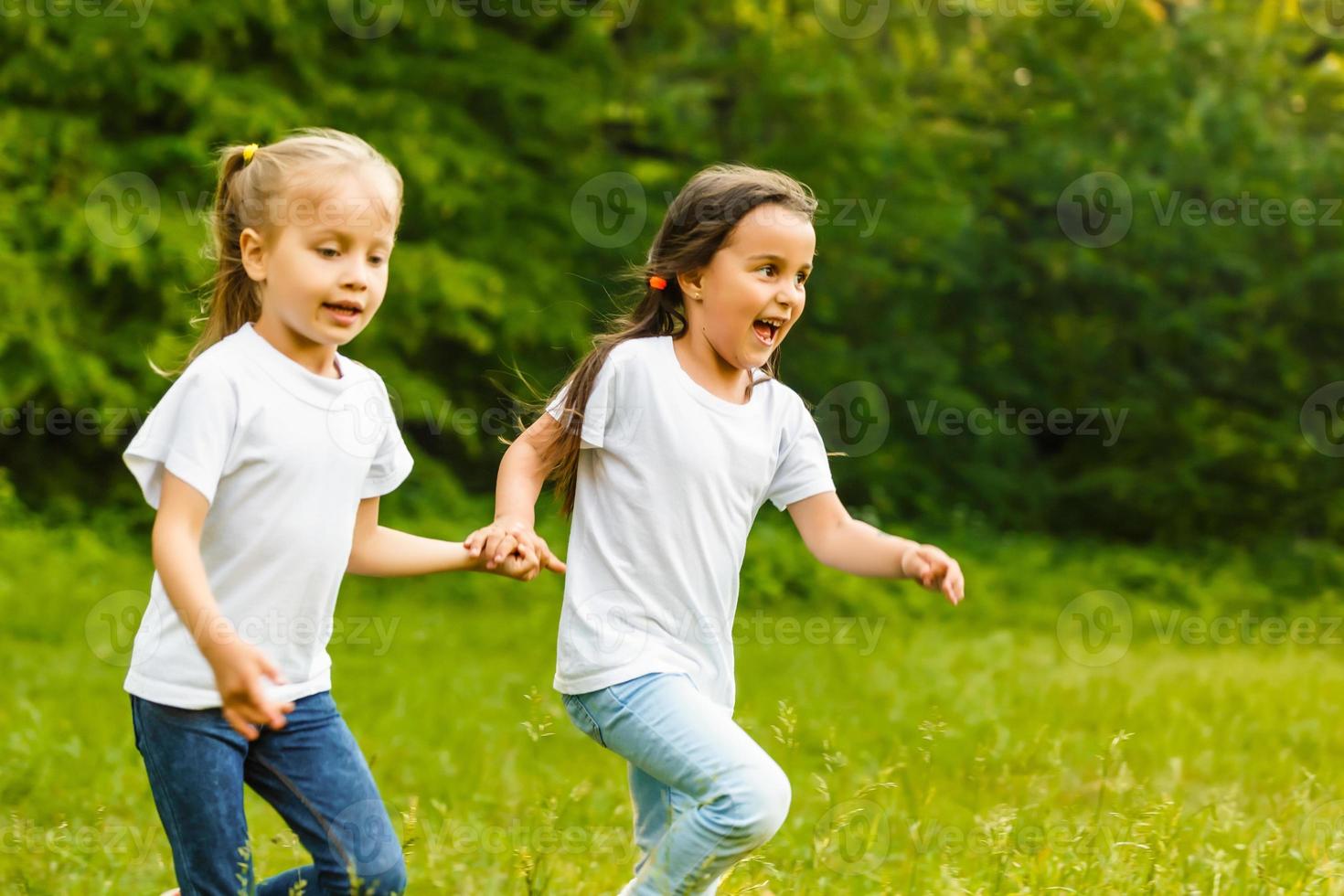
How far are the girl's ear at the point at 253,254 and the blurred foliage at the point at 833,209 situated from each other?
809 cm

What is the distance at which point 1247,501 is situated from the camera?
49.8 ft

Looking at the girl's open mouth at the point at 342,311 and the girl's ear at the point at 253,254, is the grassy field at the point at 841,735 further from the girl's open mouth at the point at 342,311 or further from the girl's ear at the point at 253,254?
the girl's ear at the point at 253,254

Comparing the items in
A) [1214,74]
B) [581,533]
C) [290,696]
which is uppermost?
[1214,74]

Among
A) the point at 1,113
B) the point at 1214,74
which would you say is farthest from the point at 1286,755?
the point at 1214,74

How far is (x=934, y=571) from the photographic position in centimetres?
300

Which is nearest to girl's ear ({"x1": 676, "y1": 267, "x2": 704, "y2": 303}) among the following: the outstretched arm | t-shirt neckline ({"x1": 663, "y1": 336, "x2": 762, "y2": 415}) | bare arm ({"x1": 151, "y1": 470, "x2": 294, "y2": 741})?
t-shirt neckline ({"x1": 663, "y1": 336, "x2": 762, "y2": 415})

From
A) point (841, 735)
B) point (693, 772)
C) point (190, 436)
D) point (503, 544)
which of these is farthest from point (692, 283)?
point (841, 735)

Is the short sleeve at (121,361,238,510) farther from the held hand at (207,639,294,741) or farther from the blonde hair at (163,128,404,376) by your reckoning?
the held hand at (207,639,294,741)

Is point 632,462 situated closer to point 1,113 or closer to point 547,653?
point 547,653

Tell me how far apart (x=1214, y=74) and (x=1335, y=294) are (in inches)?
99.7

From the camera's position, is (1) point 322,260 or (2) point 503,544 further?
(2) point 503,544

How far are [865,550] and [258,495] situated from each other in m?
1.34

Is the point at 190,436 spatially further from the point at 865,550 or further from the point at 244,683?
the point at 865,550

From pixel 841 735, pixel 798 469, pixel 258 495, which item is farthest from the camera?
pixel 841 735
